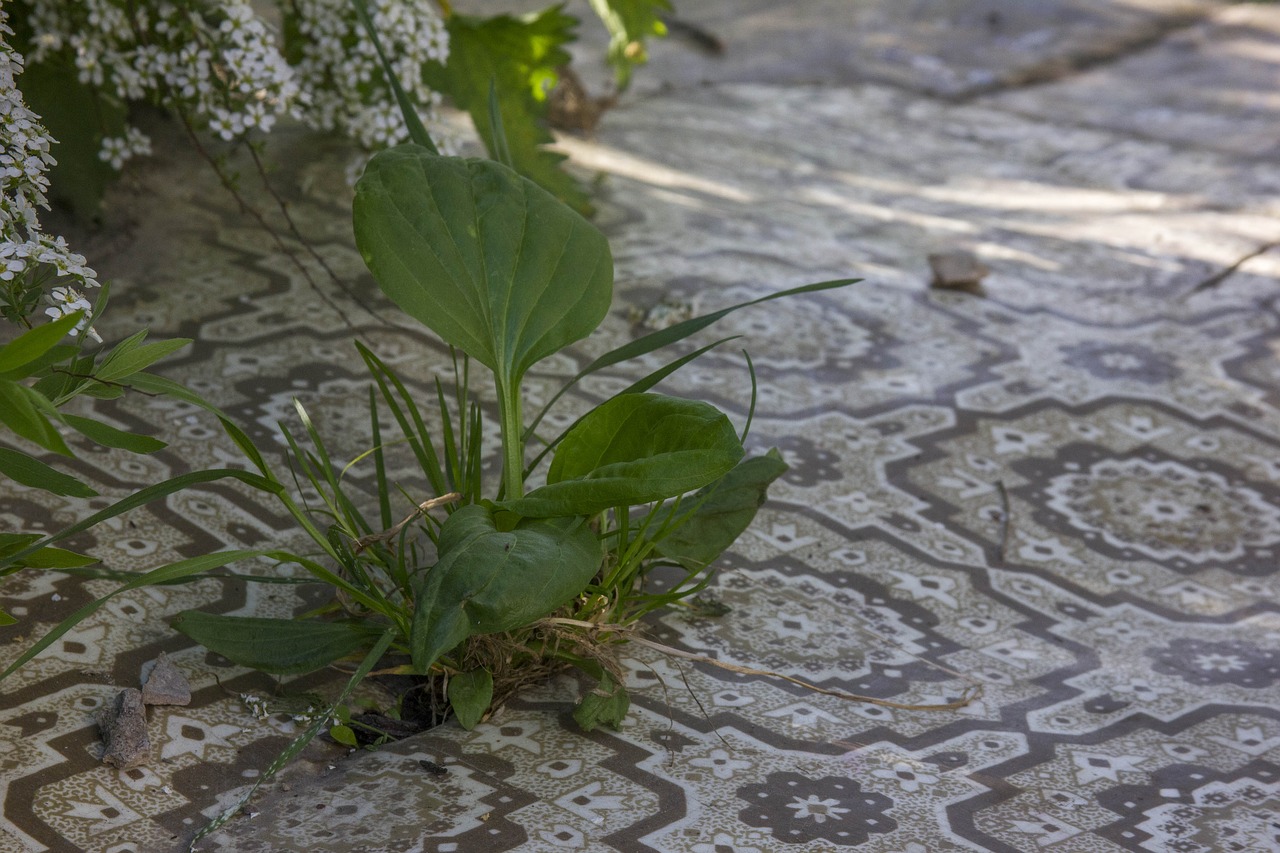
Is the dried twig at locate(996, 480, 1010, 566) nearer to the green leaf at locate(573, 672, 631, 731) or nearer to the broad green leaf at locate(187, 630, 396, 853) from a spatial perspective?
the green leaf at locate(573, 672, 631, 731)

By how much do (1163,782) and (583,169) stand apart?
240 cm

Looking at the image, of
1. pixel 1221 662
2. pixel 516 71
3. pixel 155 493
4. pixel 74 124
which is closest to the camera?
pixel 155 493

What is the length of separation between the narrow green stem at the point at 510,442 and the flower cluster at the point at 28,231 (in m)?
0.48

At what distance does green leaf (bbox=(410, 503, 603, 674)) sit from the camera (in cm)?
122

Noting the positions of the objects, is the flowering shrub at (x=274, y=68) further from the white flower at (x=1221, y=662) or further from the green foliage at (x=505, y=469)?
the white flower at (x=1221, y=662)

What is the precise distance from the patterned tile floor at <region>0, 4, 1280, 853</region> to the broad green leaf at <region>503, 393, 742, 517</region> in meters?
0.30

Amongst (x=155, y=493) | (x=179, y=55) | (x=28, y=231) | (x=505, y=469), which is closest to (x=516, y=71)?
(x=179, y=55)

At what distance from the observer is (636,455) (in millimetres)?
1497

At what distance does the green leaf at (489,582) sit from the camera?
4.00ft

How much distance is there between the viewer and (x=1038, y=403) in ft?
8.27

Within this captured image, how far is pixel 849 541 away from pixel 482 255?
0.82 meters

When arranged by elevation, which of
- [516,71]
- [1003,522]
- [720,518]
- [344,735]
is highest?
[516,71]

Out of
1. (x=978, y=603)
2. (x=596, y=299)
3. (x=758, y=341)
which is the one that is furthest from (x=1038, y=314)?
(x=596, y=299)

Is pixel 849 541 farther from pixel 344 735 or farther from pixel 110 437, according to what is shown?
pixel 110 437
